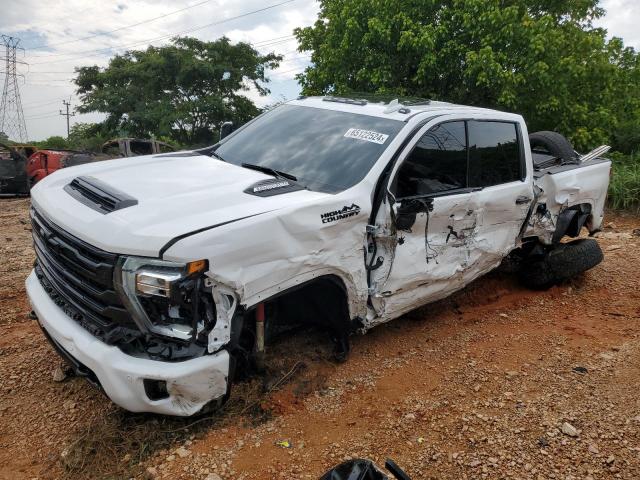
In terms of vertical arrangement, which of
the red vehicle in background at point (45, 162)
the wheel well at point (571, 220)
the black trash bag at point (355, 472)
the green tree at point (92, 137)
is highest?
the black trash bag at point (355, 472)

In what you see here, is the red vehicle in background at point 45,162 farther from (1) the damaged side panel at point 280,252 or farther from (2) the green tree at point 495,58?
(1) the damaged side panel at point 280,252

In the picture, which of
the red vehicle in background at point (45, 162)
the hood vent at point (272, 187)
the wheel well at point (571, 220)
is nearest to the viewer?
the hood vent at point (272, 187)

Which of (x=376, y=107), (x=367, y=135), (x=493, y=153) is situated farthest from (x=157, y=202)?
(x=493, y=153)

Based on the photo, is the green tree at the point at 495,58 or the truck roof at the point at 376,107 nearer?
the truck roof at the point at 376,107

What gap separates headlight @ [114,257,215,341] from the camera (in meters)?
2.31

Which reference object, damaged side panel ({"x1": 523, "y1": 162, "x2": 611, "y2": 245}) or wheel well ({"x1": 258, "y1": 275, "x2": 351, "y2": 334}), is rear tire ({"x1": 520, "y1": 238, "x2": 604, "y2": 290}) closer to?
damaged side panel ({"x1": 523, "y1": 162, "x2": 611, "y2": 245})

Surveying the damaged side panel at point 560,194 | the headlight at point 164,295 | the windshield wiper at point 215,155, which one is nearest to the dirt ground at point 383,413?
the headlight at point 164,295

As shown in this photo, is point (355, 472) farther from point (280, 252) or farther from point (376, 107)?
point (376, 107)

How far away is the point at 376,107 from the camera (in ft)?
12.6

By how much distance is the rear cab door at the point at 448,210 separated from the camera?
3.31 meters

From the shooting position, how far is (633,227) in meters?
8.42

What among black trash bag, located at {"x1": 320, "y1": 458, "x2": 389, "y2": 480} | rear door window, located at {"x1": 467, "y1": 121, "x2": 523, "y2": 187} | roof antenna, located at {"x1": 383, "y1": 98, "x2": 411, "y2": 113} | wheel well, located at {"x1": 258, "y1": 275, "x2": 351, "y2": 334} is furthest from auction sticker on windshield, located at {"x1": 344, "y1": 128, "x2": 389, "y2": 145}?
black trash bag, located at {"x1": 320, "y1": 458, "x2": 389, "y2": 480}

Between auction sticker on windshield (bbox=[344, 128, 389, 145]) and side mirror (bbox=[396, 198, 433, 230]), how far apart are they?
457mm

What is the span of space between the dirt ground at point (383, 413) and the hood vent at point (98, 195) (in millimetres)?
1184
